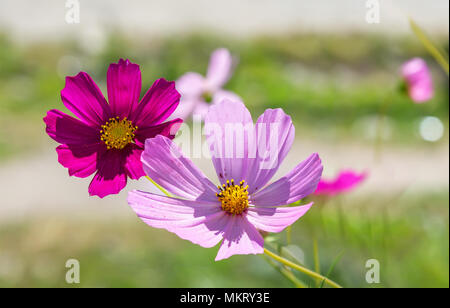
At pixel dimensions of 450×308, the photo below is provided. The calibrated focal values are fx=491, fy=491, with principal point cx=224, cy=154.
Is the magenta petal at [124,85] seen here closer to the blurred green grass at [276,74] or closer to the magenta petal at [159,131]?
the magenta petal at [159,131]

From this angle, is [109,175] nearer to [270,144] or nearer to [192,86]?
[270,144]

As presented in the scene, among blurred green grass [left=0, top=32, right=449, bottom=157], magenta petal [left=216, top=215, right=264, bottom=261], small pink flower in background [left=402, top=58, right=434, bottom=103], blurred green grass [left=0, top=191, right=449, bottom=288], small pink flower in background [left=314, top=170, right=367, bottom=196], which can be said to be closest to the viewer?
magenta petal [left=216, top=215, right=264, bottom=261]

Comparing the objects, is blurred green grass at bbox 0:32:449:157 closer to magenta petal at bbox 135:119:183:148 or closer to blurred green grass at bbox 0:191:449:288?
blurred green grass at bbox 0:191:449:288

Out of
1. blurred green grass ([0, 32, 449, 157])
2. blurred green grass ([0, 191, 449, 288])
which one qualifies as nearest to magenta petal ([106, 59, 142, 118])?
blurred green grass ([0, 191, 449, 288])

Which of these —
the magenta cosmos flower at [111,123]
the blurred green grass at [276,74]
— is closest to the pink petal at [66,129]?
the magenta cosmos flower at [111,123]

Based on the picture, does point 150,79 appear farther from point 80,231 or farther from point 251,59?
point 80,231

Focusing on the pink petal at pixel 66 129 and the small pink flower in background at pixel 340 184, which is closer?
the pink petal at pixel 66 129

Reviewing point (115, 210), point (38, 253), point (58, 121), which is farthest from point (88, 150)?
point (115, 210)

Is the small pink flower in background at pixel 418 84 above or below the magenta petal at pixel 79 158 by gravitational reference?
above
